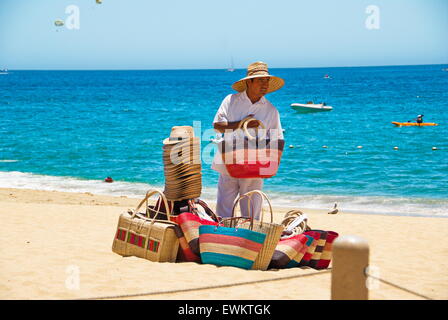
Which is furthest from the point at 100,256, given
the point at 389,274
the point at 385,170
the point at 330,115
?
the point at 330,115

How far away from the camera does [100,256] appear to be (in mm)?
5688

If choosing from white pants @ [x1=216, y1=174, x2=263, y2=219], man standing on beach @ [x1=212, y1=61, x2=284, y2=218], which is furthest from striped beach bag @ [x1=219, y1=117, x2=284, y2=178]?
white pants @ [x1=216, y1=174, x2=263, y2=219]

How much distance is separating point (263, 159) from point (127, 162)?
14.2 meters

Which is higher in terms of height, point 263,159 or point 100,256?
point 263,159

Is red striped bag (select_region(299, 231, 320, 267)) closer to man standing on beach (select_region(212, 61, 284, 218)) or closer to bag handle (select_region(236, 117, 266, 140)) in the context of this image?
man standing on beach (select_region(212, 61, 284, 218))

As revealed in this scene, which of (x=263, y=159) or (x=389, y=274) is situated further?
(x=263, y=159)

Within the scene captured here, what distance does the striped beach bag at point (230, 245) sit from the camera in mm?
4961

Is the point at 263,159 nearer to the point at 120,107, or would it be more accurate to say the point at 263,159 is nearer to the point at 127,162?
the point at 127,162

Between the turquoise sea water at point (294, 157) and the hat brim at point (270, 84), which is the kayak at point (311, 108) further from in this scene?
the hat brim at point (270, 84)

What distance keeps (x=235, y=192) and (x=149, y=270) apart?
141cm

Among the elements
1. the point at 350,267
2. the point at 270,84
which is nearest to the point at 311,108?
the point at 270,84

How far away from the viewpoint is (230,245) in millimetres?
5031

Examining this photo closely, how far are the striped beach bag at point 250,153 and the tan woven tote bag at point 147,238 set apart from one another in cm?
78

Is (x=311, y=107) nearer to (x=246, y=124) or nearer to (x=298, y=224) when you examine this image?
(x=246, y=124)
